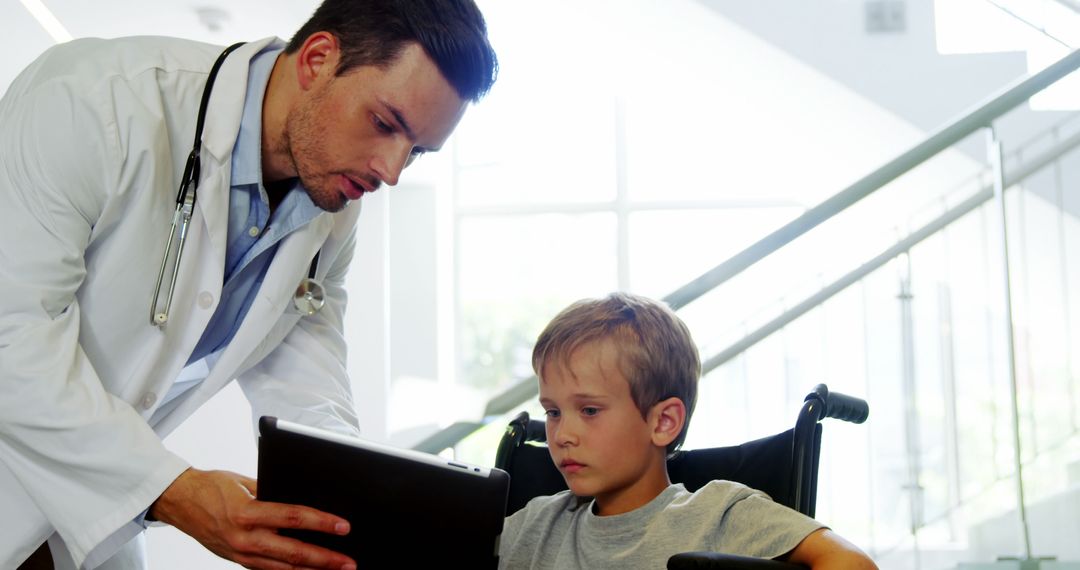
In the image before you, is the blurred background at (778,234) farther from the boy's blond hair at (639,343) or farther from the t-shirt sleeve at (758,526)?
the t-shirt sleeve at (758,526)

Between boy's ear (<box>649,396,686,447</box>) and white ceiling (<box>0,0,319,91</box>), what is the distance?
3.00 metres

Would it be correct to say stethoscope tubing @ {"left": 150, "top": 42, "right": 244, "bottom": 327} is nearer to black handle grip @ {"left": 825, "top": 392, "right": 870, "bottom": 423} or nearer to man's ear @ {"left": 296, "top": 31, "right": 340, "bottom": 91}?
man's ear @ {"left": 296, "top": 31, "right": 340, "bottom": 91}

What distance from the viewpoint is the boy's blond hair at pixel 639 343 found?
142 centimetres

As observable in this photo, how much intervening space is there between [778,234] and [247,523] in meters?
1.21

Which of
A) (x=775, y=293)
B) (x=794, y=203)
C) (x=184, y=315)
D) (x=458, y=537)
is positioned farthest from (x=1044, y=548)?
(x=794, y=203)

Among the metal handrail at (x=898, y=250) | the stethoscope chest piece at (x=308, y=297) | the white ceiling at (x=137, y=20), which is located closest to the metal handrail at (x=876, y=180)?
the metal handrail at (x=898, y=250)

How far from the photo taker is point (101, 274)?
133 cm

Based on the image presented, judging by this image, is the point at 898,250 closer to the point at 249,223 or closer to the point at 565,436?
the point at 565,436

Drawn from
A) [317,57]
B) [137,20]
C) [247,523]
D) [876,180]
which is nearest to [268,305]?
[317,57]

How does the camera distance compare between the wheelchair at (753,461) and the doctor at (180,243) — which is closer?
the doctor at (180,243)

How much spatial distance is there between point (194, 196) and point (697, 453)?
2.55 feet

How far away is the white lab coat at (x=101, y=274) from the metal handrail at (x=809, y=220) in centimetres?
48

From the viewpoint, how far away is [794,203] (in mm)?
6145

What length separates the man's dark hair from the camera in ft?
4.67
